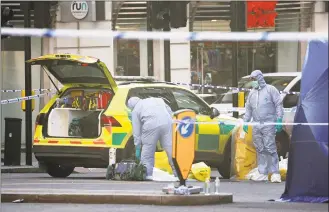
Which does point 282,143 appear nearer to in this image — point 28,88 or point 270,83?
point 270,83

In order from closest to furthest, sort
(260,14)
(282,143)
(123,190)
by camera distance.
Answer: (123,190) → (260,14) → (282,143)

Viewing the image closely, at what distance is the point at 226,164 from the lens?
53.8 ft

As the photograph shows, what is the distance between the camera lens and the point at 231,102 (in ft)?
57.1

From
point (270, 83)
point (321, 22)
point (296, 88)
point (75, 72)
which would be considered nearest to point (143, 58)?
point (270, 83)

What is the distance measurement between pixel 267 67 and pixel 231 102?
0.69 m

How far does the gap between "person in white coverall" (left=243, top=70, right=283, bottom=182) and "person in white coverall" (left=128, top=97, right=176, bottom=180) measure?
3.56 ft

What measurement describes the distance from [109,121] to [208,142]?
4.41 feet

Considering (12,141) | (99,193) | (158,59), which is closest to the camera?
(99,193)

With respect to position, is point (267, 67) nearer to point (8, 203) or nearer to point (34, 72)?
point (34, 72)

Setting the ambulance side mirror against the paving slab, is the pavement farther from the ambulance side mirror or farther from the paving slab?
the ambulance side mirror

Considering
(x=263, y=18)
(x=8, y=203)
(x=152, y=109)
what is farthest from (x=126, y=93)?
(x=8, y=203)

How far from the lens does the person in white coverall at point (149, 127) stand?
49.8ft

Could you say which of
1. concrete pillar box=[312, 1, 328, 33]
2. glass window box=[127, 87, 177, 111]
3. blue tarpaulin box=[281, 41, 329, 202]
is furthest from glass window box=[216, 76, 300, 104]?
concrete pillar box=[312, 1, 328, 33]

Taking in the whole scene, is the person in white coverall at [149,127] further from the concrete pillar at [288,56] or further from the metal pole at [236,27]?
the concrete pillar at [288,56]
